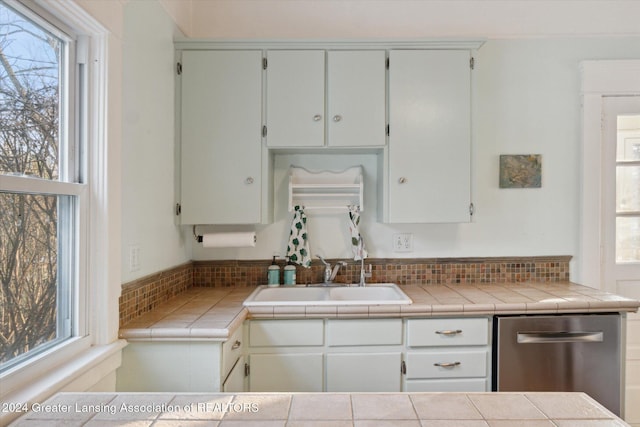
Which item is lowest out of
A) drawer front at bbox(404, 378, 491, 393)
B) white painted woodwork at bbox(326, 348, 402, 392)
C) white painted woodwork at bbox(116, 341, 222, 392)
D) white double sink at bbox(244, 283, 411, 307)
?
drawer front at bbox(404, 378, 491, 393)

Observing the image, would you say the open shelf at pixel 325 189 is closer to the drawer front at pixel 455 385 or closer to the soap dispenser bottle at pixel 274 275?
the soap dispenser bottle at pixel 274 275

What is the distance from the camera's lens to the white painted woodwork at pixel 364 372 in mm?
1858

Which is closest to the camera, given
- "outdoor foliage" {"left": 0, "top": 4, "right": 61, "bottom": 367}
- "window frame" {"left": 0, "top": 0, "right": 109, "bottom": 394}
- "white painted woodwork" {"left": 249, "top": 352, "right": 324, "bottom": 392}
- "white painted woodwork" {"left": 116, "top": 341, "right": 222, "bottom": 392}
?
"outdoor foliage" {"left": 0, "top": 4, "right": 61, "bottom": 367}

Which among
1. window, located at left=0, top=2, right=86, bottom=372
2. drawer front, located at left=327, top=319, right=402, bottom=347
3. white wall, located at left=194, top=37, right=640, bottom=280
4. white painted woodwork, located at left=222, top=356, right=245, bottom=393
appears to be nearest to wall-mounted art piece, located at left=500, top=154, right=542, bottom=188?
white wall, located at left=194, top=37, right=640, bottom=280

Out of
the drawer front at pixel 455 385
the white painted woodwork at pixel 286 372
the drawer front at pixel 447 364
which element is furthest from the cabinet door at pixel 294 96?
the drawer front at pixel 455 385

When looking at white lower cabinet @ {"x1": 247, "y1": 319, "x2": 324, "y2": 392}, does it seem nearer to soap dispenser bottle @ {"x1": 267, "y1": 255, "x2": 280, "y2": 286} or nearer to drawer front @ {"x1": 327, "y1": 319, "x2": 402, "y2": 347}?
drawer front @ {"x1": 327, "y1": 319, "x2": 402, "y2": 347}

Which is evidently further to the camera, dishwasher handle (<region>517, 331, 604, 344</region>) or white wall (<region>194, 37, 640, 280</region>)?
white wall (<region>194, 37, 640, 280</region>)

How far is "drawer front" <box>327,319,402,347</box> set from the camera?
186 centimetres

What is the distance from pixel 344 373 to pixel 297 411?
106cm

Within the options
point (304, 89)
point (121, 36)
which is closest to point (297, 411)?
point (121, 36)

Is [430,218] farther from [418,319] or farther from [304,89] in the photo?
[304,89]

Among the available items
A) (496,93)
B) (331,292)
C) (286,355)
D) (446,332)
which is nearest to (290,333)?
(286,355)

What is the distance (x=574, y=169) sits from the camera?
246 cm

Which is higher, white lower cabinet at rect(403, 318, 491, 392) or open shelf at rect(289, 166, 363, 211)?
open shelf at rect(289, 166, 363, 211)
